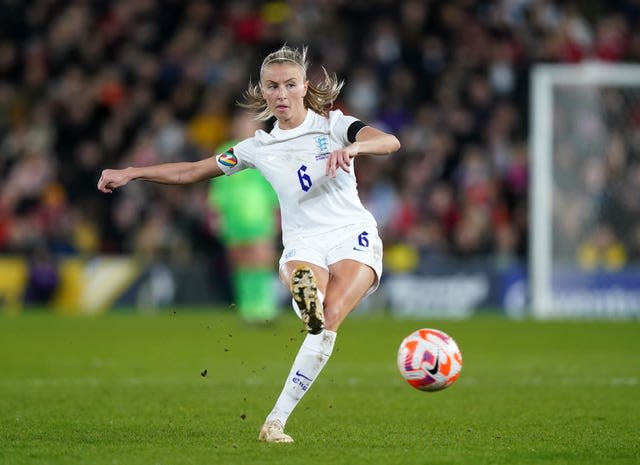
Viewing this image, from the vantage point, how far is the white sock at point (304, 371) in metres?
6.80

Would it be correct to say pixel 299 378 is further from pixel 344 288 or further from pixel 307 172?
pixel 307 172

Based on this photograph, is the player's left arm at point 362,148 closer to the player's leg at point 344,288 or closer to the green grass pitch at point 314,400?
the player's leg at point 344,288

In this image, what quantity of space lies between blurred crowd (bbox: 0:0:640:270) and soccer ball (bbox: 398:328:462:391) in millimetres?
12257

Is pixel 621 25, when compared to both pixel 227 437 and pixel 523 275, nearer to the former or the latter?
pixel 523 275

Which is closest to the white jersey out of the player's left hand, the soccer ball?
the player's left hand

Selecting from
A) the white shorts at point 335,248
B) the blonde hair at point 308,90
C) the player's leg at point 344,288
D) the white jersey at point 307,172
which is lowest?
the player's leg at point 344,288

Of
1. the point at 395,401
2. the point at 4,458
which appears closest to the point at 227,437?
the point at 4,458

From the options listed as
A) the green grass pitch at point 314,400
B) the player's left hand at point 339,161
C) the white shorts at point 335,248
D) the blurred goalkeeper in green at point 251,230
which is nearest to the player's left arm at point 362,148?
the player's left hand at point 339,161

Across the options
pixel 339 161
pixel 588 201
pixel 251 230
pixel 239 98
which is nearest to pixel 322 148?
pixel 339 161

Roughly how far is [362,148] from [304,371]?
1.28m

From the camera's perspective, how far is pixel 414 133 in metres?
21.9

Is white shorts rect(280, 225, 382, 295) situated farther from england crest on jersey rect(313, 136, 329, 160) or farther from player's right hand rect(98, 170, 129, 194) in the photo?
player's right hand rect(98, 170, 129, 194)

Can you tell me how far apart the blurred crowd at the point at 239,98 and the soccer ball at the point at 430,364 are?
1226cm

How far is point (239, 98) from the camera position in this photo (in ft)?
72.9
